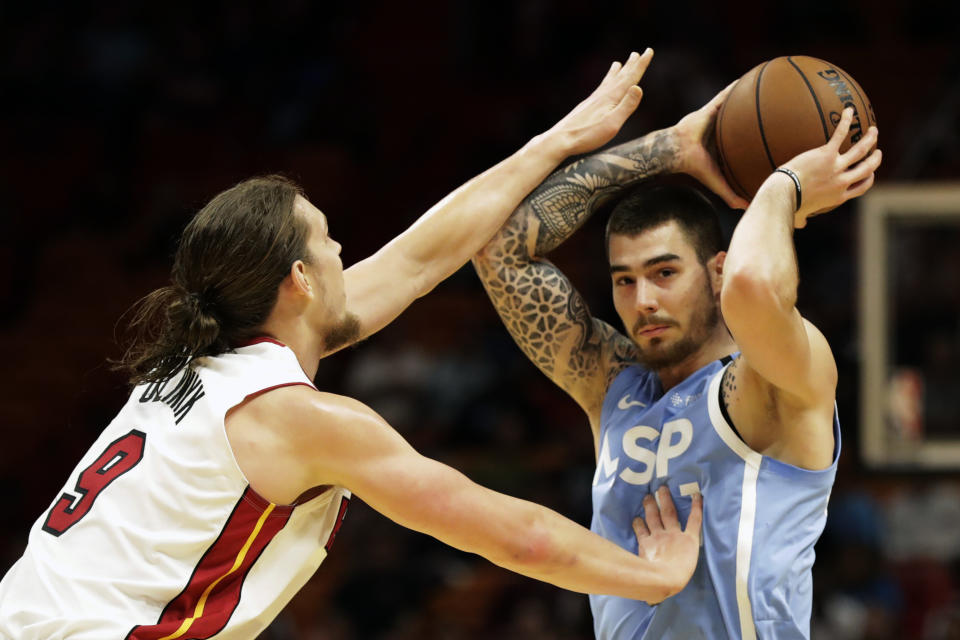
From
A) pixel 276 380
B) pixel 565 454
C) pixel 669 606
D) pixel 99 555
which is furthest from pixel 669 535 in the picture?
pixel 565 454

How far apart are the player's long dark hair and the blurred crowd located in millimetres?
4281

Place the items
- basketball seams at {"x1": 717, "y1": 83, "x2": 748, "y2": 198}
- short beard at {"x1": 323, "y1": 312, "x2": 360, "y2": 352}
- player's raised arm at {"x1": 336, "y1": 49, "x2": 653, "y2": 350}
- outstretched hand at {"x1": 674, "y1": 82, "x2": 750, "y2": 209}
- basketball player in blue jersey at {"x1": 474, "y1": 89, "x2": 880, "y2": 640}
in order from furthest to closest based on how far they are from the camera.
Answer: player's raised arm at {"x1": 336, "y1": 49, "x2": 653, "y2": 350} < outstretched hand at {"x1": 674, "y1": 82, "x2": 750, "y2": 209} < basketball seams at {"x1": 717, "y1": 83, "x2": 748, "y2": 198} < short beard at {"x1": 323, "y1": 312, "x2": 360, "y2": 352} < basketball player in blue jersey at {"x1": 474, "y1": 89, "x2": 880, "y2": 640}

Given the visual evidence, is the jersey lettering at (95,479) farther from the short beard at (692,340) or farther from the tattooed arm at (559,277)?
the short beard at (692,340)

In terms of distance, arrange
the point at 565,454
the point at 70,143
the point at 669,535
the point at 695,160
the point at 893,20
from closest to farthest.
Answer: the point at 669,535, the point at 695,160, the point at 565,454, the point at 893,20, the point at 70,143

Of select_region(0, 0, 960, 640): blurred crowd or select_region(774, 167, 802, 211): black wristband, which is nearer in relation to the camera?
select_region(774, 167, 802, 211): black wristband

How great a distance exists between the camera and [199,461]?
2406mm

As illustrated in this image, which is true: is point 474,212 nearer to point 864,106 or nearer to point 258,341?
point 258,341

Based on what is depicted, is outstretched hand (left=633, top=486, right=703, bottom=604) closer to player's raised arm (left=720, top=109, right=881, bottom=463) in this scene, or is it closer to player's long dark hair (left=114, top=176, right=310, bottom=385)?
player's raised arm (left=720, top=109, right=881, bottom=463)

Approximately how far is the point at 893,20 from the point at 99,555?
9032 millimetres

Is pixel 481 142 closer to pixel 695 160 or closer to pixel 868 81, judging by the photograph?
pixel 868 81

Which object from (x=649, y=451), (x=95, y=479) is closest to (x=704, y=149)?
(x=649, y=451)

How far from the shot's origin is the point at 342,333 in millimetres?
2844

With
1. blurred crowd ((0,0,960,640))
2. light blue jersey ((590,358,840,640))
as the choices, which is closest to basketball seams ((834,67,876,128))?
light blue jersey ((590,358,840,640))

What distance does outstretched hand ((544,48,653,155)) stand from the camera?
3.31m
